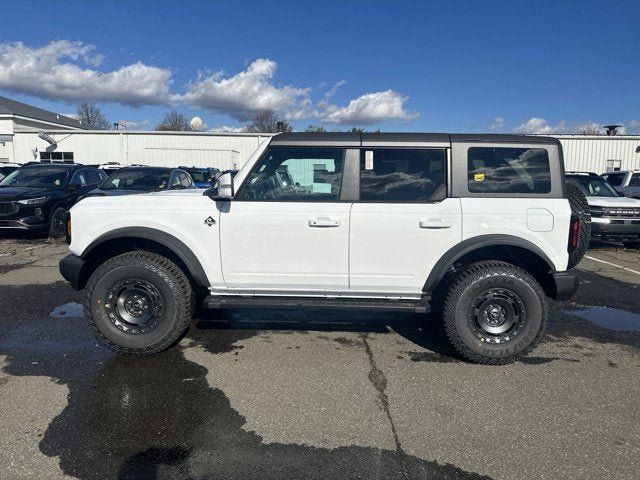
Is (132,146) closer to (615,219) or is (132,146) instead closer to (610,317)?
(615,219)

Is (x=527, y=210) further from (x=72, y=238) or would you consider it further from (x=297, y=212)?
(x=72, y=238)

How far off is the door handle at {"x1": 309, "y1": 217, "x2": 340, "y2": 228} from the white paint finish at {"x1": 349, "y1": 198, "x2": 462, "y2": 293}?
152 mm

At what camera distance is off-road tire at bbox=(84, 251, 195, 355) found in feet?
12.6

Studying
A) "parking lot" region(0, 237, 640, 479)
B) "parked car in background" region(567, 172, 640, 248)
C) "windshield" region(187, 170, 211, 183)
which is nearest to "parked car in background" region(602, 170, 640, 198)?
"parked car in background" region(567, 172, 640, 248)

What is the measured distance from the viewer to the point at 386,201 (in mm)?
3826

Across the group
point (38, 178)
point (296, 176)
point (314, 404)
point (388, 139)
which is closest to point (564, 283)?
point (388, 139)

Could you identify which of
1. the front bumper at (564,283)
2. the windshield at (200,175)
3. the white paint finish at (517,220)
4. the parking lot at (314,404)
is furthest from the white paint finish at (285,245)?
A: the windshield at (200,175)

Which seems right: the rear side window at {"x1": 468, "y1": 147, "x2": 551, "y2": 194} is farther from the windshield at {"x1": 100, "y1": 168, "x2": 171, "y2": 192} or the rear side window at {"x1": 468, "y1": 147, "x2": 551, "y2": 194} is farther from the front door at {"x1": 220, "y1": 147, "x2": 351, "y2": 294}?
the windshield at {"x1": 100, "y1": 168, "x2": 171, "y2": 192}

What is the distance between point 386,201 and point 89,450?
2821 mm

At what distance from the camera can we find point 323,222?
3748 mm

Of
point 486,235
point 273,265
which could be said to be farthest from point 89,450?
point 486,235

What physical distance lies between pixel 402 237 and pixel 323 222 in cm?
70

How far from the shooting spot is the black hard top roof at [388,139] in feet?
12.8

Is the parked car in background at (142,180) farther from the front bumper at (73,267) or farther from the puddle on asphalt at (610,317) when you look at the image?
the puddle on asphalt at (610,317)
